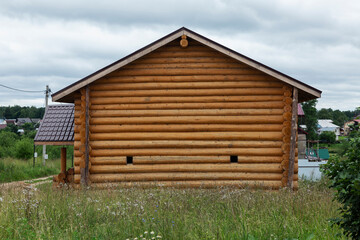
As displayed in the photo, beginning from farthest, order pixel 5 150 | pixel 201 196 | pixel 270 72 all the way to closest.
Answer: pixel 5 150 < pixel 270 72 < pixel 201 196

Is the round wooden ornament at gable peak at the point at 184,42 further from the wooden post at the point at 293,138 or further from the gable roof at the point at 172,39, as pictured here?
the wooden post at the point at 293,138

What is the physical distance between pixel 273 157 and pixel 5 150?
2390cm

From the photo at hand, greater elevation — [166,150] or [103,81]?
[103,81]

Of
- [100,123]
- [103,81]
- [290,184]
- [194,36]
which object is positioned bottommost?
[290,184]

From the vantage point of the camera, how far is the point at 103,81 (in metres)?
14.1

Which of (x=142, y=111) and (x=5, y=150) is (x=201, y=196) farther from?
(x=5, y=150)

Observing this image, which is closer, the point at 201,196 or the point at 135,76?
the point at 201,196

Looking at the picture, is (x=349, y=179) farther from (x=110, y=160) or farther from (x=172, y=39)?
(x=110, y=160)

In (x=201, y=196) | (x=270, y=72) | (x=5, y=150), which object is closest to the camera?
(x=201, y=196)

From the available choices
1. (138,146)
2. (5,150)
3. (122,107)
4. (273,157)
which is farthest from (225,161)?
(5,150)

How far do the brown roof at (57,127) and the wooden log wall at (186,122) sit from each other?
10.1ft

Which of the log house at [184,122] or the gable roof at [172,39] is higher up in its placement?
the gable roof at [172,39]

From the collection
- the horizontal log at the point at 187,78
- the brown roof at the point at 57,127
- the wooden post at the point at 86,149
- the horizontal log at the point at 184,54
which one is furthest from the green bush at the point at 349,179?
the brown roof at the point at 57,127

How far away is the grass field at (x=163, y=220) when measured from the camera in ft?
21.6
